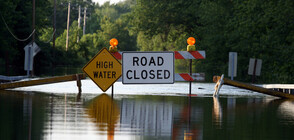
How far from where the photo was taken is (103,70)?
18.2 meters

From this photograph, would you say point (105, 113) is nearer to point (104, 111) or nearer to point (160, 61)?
point (104, 111)

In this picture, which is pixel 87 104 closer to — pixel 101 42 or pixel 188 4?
pixel 188 4

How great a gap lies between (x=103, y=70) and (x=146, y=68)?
1394 mm

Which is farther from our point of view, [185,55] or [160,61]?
[185,55]

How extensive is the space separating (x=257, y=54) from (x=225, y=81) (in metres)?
27.7

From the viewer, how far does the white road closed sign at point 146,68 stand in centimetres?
1742

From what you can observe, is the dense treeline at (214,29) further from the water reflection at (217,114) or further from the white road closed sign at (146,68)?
the water reflection at (217,114)

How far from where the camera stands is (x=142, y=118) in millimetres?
12633

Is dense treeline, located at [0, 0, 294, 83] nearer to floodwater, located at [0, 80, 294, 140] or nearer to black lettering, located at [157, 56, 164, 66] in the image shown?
black lettering, located at [157, 56, 164, 66]

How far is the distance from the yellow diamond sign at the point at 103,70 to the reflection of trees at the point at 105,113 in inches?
20.7

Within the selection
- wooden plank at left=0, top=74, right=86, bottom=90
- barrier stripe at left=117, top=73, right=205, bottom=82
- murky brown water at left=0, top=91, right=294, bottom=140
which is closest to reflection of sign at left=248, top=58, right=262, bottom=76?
barrier stripe at left=117, top=73, right=205, bottom=82

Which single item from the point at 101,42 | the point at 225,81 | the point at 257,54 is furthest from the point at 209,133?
the point at 101,42

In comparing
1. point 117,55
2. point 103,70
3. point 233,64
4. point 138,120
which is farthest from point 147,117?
point 233,64

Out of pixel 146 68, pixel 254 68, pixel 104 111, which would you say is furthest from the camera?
pixel 254 68
